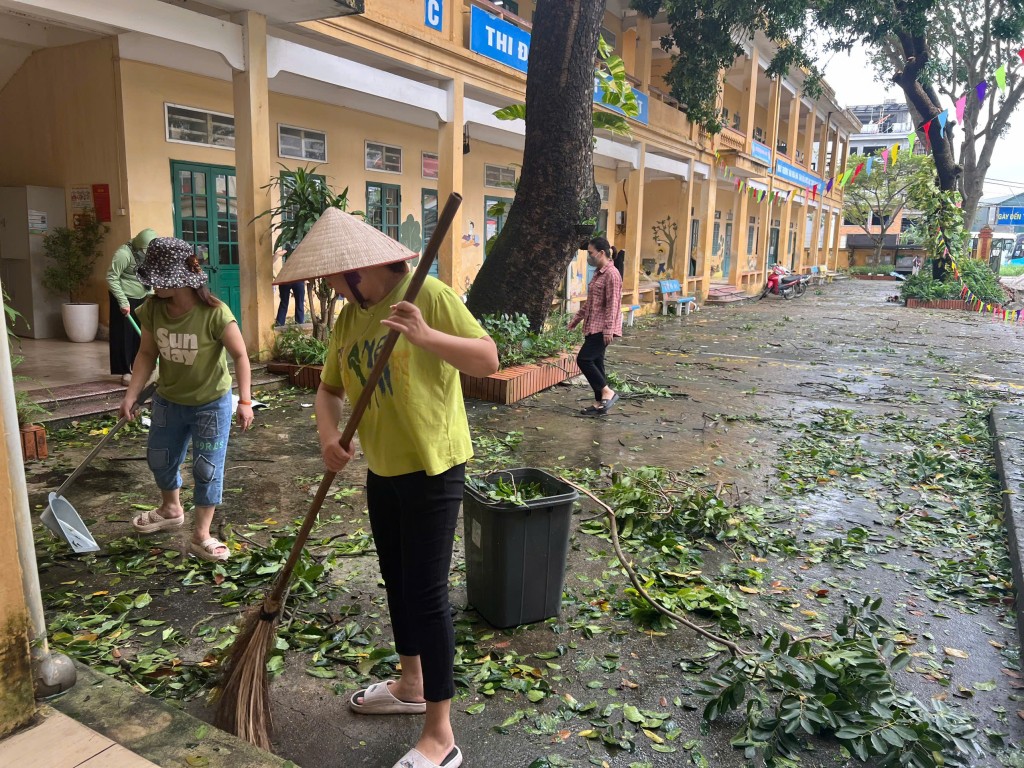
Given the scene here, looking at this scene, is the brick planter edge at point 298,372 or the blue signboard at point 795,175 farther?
the blue signboard at point 795,175

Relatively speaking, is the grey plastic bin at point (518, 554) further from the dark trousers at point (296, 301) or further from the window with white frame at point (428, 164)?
the window with white frame at point (428, 164)

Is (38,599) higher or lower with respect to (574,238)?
lower

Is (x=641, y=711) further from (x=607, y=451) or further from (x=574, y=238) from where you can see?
(x=574, y=238)

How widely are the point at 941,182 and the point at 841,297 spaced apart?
21.1 feet

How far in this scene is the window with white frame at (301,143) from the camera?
11.4 metres

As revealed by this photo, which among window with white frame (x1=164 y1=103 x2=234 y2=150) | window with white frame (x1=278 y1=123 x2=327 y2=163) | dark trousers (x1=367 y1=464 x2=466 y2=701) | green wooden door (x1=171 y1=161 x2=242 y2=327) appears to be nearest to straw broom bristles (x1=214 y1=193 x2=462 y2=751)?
dark trousers (x1=367 y1=464 x2=466 y2=701)

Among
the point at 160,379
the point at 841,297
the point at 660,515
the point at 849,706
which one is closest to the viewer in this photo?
the point at 849,706

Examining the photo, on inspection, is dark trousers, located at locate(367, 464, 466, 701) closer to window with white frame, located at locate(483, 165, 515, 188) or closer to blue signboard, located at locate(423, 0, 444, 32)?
blue signboard, located at locate(423, 0, 444, 32)

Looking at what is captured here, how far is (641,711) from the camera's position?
9.12ft

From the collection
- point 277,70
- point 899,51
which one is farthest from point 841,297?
point 277,70

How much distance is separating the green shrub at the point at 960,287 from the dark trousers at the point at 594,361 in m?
19.0

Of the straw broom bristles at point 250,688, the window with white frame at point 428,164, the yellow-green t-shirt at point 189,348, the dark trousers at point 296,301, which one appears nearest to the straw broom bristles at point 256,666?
the straw broom bristles at point 250,688

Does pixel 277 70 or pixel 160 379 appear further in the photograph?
pixel 277 70

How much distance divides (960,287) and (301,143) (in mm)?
20119
